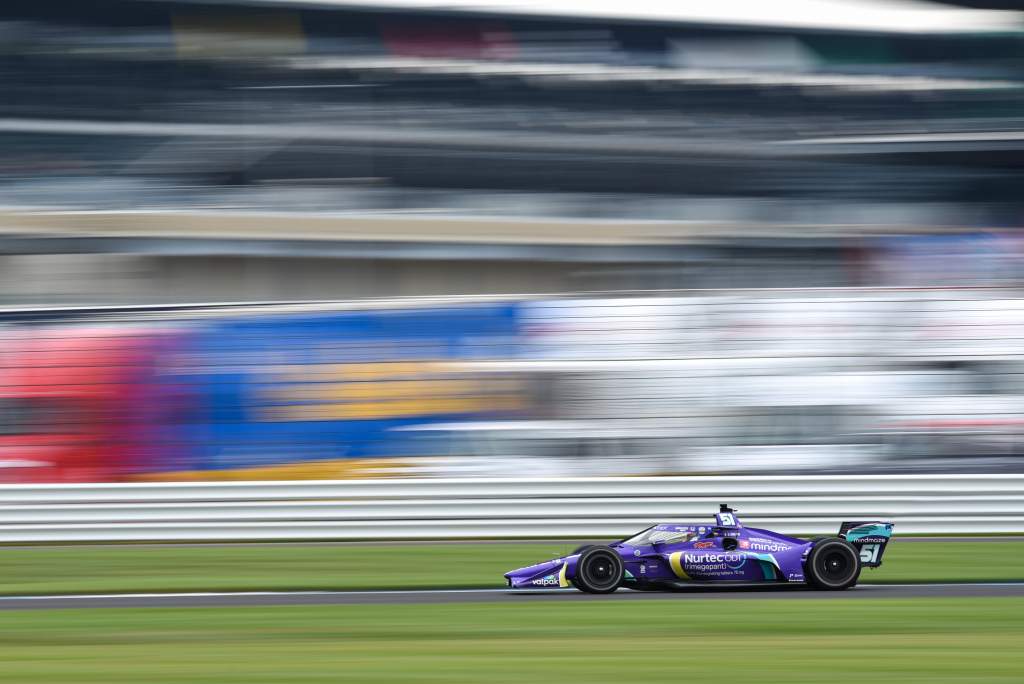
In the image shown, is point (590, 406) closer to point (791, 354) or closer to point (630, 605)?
point (791, 354)

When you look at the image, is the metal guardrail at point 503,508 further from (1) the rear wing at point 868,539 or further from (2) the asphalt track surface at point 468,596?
(1) the rear wing at point 868,539

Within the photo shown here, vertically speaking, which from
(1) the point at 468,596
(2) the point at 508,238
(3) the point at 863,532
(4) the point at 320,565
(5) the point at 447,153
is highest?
(5) the point at 447,153

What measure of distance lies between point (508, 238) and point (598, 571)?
9611 millimetres

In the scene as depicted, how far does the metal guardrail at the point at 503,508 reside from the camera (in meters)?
13.8

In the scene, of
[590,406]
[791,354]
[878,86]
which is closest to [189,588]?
[590,406]

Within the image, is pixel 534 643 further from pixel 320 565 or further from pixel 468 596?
pixel 320 565

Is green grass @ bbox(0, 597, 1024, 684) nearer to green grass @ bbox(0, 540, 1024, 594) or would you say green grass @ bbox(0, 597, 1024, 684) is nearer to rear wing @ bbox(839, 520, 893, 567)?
rear wing @ bbox(839, 520, 893, 567)

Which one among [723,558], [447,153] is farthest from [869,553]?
[447,153]

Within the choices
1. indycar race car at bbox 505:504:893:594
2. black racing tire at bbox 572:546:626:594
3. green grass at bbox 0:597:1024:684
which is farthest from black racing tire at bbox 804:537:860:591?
black racing tire at bbox 572:546:626:594

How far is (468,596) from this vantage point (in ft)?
32.1

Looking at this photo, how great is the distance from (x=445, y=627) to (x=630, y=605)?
1612 mm

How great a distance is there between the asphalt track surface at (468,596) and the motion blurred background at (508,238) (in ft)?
15.8

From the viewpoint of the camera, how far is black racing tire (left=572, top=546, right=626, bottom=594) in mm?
9758

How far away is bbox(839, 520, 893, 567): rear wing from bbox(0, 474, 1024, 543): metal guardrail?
3.78 meters
